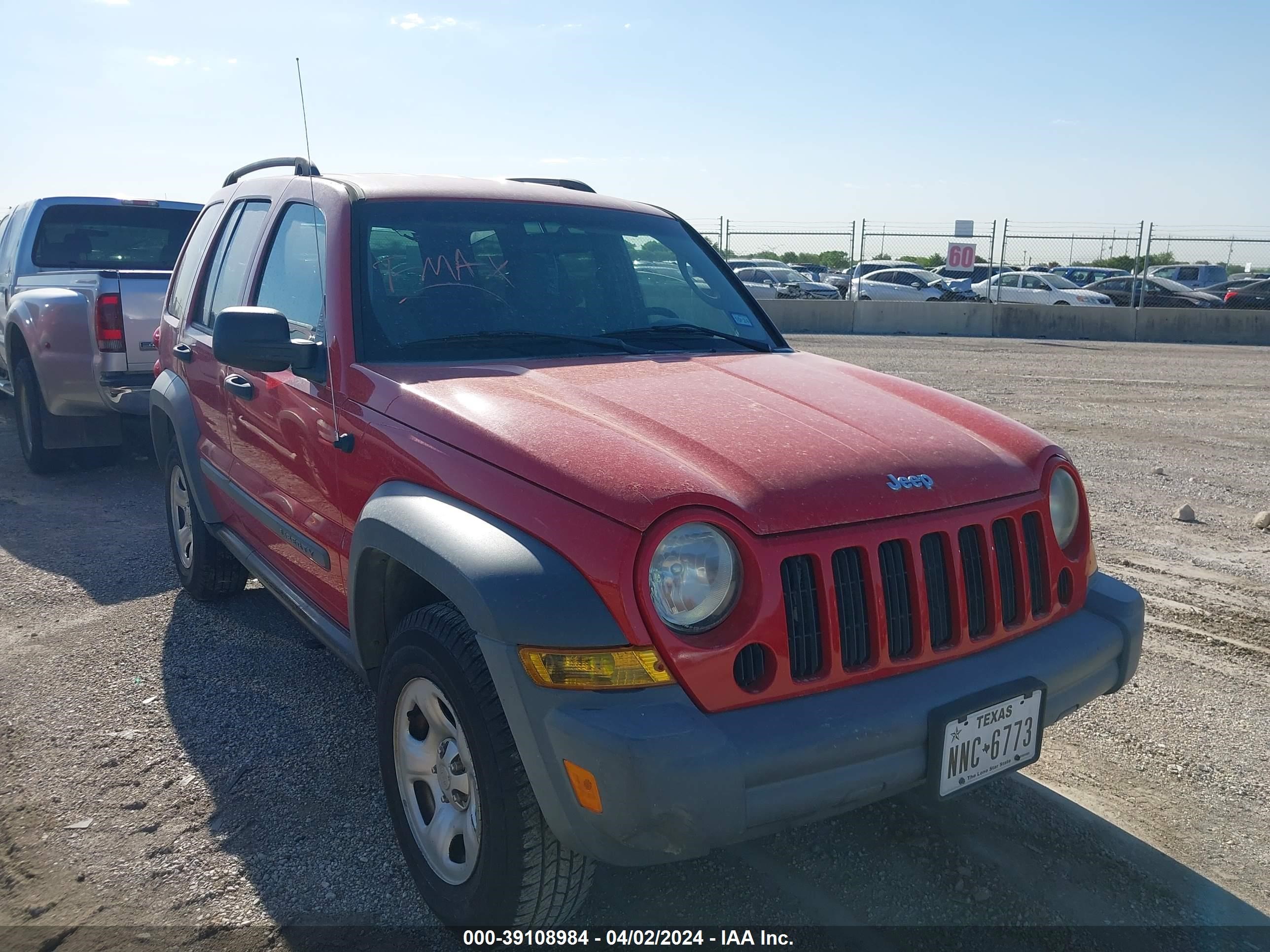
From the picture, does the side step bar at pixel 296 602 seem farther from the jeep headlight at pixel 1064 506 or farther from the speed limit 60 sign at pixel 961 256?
the speed limit 60 sign at pixel 961 256

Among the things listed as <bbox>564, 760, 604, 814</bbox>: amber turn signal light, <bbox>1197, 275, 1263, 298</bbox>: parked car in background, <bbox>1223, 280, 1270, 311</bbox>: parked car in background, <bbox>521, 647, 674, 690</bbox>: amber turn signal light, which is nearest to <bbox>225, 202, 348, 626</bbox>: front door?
<bbox>521, 647, 674, 690</bbox>: amber turn signal light

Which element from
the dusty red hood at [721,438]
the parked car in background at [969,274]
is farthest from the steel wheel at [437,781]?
the parked car in background at [969,274]

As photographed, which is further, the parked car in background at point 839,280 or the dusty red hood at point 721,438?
the parked car in background at point 839,280

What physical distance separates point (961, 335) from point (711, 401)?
71.6 feet

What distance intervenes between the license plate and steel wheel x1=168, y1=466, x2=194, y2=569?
3.84 meters

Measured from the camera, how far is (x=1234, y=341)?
21859mm

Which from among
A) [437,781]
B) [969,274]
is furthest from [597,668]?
[969,274]

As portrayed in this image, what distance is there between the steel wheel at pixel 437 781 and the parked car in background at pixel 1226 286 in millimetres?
28834

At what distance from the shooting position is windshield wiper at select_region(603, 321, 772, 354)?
3.64m

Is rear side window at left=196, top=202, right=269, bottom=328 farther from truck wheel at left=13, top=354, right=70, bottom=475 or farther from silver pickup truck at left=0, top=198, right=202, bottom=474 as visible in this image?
truck wheel at left=13, top=354, right=70, bottom=475

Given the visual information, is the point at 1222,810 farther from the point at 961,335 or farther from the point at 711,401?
the point at 961,335

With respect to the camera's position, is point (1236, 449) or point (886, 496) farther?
point (1236, 449)

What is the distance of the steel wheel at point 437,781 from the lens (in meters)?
2.51

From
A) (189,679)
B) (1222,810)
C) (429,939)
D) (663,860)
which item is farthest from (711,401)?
(189,679)
